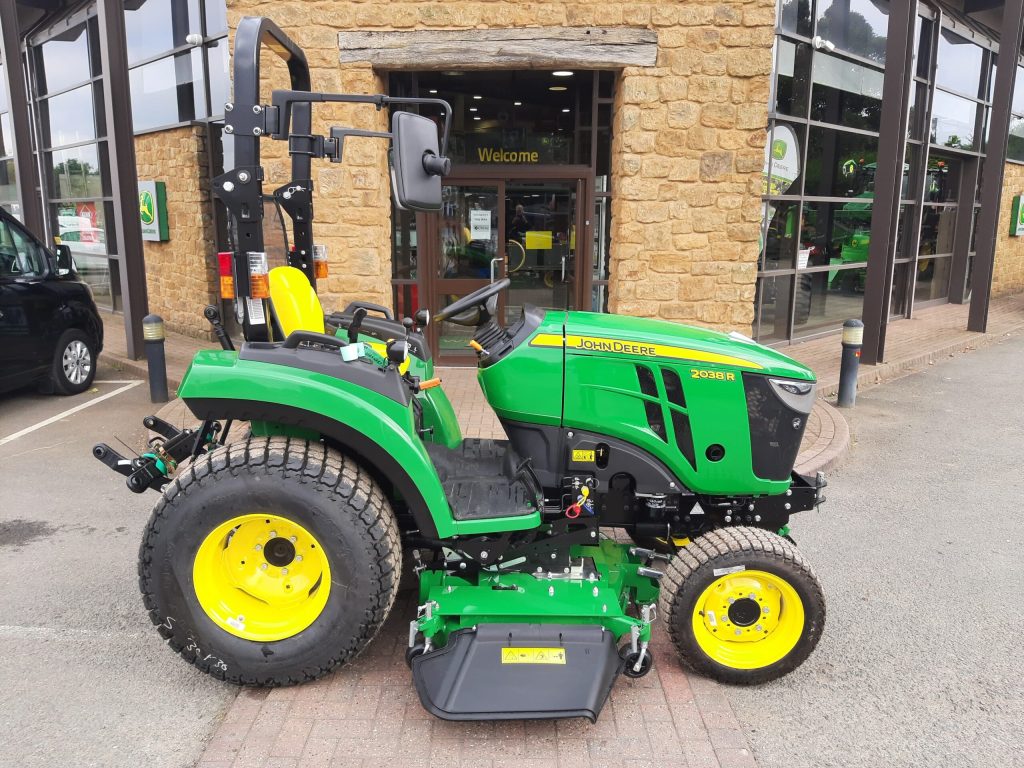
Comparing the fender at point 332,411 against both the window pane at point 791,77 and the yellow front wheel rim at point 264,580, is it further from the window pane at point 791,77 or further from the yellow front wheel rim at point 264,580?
the window pane at point 791,77

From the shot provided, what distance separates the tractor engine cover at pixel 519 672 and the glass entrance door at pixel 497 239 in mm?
5257

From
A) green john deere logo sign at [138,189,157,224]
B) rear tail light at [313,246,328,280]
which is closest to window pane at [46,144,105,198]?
green john deere logo sign at [138,189,157,224]

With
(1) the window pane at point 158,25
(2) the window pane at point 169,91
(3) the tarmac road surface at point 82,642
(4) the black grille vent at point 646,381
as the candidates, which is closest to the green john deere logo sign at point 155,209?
(2) the window pane at point 169,91

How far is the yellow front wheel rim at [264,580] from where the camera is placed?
2.75 meters

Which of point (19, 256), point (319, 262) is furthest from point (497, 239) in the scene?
point (19, 256)

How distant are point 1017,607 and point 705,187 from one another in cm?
442

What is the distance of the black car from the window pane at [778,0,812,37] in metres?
8.05

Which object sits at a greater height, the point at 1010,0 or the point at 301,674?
the point at 1010,0

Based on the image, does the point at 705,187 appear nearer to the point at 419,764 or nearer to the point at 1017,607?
the point at 1017,607

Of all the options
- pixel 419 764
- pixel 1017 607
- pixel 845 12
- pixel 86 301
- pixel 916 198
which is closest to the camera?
pixel 419 764

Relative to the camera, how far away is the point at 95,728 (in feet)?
8.71

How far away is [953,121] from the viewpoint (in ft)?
42.7

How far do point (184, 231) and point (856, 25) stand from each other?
9.23 m

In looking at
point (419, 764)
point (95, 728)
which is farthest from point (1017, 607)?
point (95, 728)
